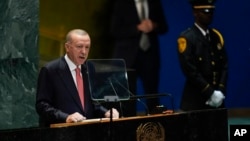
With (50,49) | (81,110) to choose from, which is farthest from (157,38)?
(81,110)

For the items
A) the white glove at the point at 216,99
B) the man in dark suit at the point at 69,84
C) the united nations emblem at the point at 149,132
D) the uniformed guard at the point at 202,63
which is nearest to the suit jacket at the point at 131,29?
the uniformed guard at the point at 202,63

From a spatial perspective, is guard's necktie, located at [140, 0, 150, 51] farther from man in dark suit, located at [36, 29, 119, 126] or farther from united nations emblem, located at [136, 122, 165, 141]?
united nations emblem, located at [136, 122, 165, 141]

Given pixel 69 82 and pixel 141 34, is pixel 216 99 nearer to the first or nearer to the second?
pixel 69 82

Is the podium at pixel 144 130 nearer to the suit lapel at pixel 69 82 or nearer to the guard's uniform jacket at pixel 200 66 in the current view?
the suit lapel at pixel 69 82

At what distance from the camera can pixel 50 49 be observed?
29.8 ft

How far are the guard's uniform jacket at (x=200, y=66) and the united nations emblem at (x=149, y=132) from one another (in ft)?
6.16

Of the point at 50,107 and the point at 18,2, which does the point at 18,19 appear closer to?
the point at 18,2

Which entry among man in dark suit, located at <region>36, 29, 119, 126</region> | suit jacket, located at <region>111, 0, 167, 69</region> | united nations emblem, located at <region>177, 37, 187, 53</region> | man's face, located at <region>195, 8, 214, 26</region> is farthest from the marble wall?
suit jacket, located at <region>111, 0, 167, 69</region>

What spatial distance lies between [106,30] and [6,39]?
11.3 ft

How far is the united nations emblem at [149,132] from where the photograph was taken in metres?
4.44

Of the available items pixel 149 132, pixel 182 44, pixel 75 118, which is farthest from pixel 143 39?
pixel 75 118

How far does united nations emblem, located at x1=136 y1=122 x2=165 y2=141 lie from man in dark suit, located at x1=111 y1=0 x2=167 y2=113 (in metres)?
3.59

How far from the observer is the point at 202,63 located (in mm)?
6445

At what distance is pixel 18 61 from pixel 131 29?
8.71 feet
